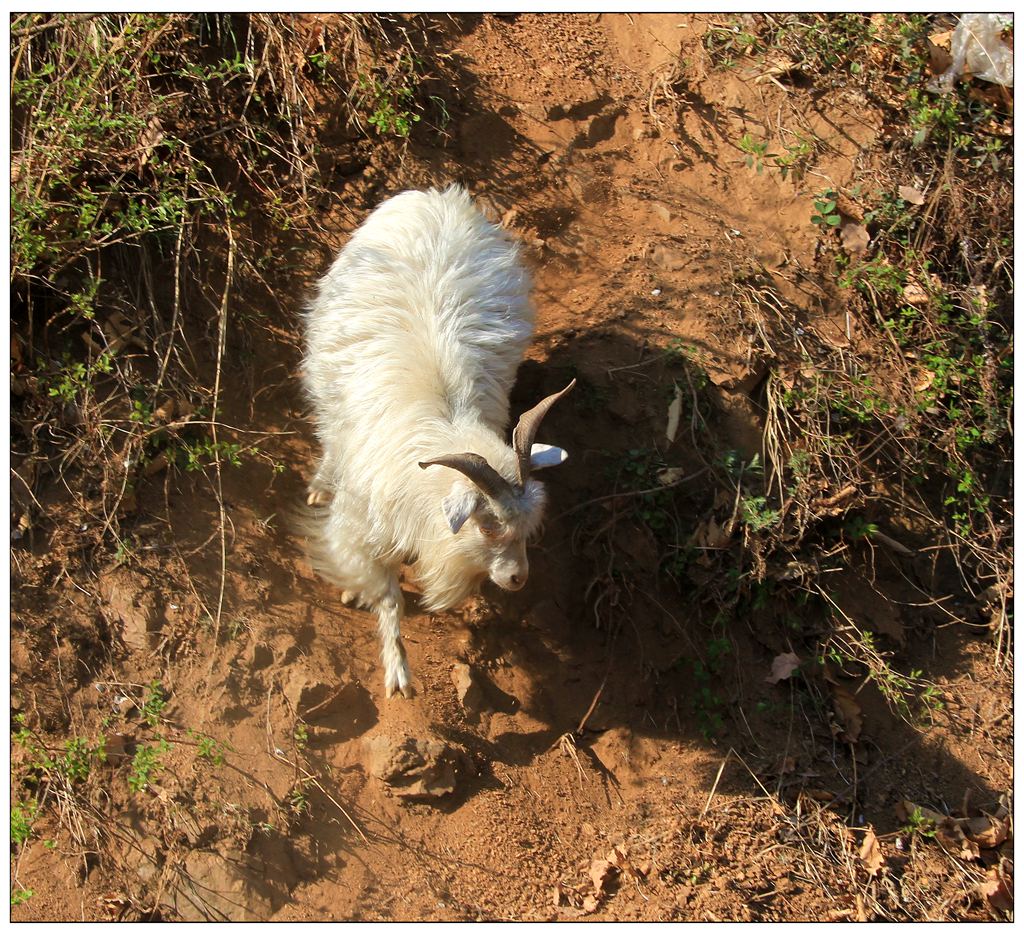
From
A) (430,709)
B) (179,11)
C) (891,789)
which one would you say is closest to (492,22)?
(179,11)

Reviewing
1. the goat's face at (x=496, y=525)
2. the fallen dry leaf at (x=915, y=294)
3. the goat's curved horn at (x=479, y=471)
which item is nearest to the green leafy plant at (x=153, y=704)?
the goat's face at (x=496, y=525)

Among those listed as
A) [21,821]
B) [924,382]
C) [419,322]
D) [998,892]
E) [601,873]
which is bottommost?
[998,892]

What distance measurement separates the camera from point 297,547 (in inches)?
209

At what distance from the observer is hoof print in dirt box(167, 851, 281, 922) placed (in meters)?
4.23

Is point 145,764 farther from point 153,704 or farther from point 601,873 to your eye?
point 601,873

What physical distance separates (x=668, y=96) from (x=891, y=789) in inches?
194

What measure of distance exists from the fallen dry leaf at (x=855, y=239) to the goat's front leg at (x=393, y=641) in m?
3.90

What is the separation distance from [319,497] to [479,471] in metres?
1.68

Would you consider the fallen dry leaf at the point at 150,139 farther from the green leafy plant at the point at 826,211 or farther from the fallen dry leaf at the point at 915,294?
the fallen dry leaf at the point at 915,294

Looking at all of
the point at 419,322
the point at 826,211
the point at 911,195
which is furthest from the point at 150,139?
the point at 911,195

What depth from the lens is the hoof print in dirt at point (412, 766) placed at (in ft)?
15.5

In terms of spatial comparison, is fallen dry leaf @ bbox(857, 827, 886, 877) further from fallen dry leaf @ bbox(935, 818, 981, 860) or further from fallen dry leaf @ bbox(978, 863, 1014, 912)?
fallen dry leaf @ bbox(978, 863, 1014, 912)

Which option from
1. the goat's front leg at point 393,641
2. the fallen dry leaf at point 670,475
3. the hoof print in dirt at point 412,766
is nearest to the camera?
the hoof print in dirt at point 412,766

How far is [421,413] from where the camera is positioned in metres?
4.38
